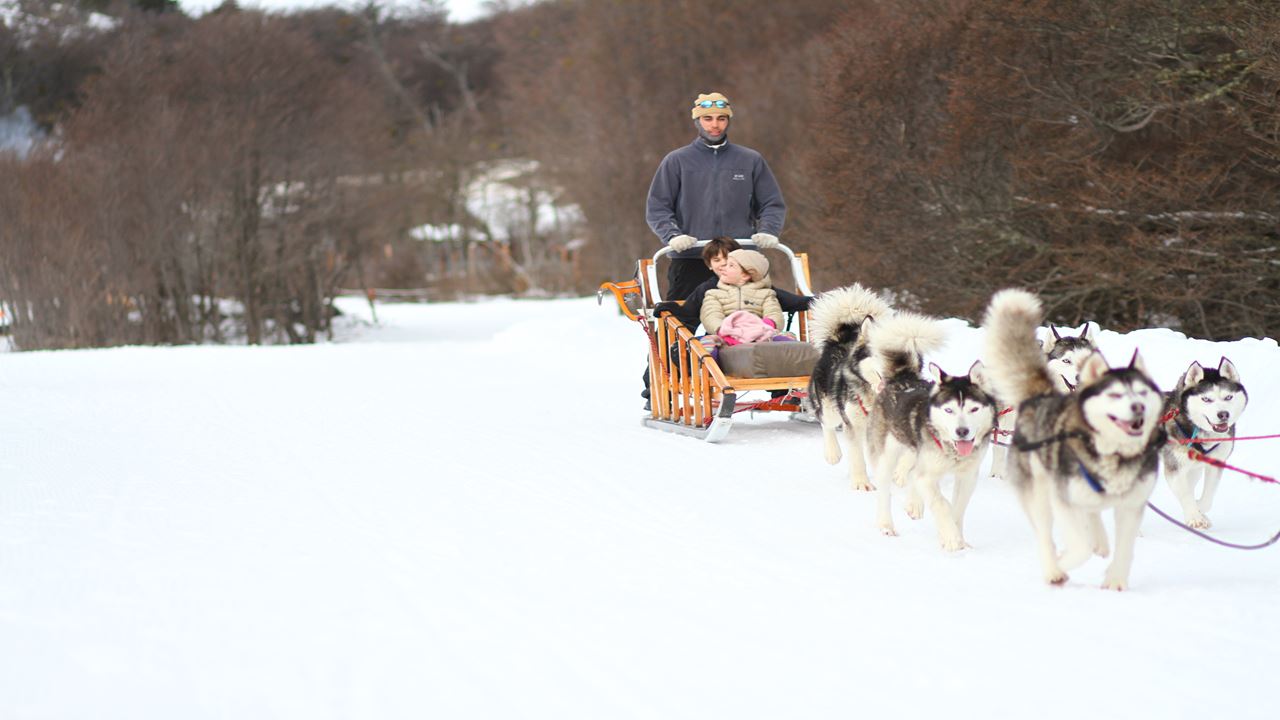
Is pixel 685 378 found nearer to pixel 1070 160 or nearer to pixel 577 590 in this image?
pixel 577 590

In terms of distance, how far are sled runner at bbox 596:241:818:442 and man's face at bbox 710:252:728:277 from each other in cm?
38

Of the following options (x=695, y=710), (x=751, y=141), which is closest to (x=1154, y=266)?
(x=695, y=710)

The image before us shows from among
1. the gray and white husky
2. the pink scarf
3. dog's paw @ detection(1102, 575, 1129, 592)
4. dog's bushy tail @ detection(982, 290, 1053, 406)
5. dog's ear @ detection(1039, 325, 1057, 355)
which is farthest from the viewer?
the pink scarf

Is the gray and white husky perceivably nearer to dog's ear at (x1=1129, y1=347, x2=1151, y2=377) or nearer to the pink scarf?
dog's ear at (x1=1129, y1=347, x2=1151, y2=377)

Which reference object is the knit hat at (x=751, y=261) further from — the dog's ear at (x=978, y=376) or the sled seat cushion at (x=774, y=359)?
the dog's ear at (x=978, y=376)

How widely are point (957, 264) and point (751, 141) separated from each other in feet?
32.5

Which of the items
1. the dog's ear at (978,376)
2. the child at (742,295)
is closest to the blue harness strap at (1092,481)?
the dog's ear at (978,376)

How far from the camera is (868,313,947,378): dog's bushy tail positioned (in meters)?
5.94

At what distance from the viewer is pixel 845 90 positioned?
14.8 metres

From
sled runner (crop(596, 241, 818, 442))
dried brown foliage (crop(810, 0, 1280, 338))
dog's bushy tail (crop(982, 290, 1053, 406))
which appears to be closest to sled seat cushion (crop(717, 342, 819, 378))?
sled runner (crop(596, 241, 818, 442))

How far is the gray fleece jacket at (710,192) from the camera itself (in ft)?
31.7

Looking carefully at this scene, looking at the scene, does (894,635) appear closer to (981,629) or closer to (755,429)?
(981,629)

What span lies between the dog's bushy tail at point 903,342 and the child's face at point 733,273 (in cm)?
274

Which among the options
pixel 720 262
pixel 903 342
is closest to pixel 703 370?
pixel 720 262
